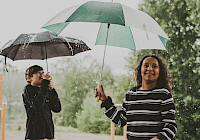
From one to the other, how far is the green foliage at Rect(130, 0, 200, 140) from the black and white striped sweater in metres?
2.48

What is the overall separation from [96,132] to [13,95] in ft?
5.95

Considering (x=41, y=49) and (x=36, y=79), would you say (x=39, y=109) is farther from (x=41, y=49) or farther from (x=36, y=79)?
(x=41, y=49)

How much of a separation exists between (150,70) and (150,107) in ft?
0.69

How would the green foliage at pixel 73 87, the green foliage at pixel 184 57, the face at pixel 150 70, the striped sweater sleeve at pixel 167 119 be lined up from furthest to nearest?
the green foliage at pixel 73 87
the green foliage at pixel 184 57
the face at pixel 150 70
the striped sweater sleeve at pixel 167 119

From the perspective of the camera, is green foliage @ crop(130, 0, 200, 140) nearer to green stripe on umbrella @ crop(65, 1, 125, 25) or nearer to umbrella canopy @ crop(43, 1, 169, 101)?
umbrella canopy @ crop(43, 1, 169, 101)

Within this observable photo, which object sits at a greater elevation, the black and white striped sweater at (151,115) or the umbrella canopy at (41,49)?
the umbrella canopy at (41,49)

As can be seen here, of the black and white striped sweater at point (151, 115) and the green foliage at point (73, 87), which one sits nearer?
the black and white striped sweater at point (151, 115)

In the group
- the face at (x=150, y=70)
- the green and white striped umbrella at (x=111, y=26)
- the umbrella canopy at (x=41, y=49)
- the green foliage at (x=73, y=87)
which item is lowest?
the green foliage at (x=73, y=87)

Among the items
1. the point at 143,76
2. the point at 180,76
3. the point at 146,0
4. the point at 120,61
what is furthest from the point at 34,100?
the point at 120,61

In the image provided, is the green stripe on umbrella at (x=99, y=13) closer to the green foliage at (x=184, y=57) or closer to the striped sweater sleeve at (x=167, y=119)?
the striped sweater sleeve at (x=167, y=119)

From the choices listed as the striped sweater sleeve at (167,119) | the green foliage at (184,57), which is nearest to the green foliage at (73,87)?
the green foliage at (184,57)

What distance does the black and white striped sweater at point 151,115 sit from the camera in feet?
5.09

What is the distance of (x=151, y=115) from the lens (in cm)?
160

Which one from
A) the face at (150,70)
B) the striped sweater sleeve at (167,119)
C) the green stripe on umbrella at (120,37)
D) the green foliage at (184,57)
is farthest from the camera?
the green foliage at (184,57)
